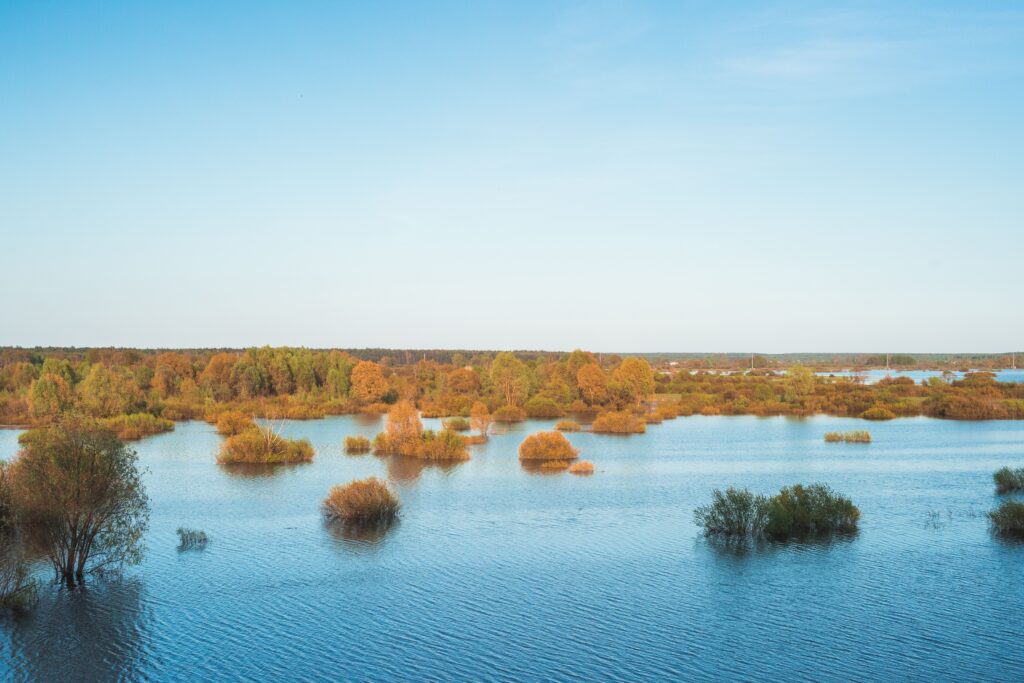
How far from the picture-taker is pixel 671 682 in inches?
684

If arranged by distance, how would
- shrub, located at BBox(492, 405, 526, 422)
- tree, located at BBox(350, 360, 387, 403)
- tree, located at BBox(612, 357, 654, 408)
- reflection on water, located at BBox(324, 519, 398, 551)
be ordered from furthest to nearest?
tree, located at BBox(350, 360, 387, 403) → tree, located at BBox(612, 357, 654, 408) → shrub, located at BBox(492, 405, 526, 422) → reflection on water, located at BBox(324, 519, 398, 551)

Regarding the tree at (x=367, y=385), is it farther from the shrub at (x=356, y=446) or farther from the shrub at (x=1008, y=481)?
the shrub at (x=1008, y=481)

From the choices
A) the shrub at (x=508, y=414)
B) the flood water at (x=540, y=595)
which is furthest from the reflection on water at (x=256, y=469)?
the shrub at (x=508, y=414)

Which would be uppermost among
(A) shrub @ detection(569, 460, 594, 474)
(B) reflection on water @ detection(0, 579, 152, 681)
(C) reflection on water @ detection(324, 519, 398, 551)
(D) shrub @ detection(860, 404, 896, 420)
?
(D) shrub @ detection(860, 404, 896, 420)

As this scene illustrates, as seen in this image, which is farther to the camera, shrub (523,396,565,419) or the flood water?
shrub (523,396,565,419)

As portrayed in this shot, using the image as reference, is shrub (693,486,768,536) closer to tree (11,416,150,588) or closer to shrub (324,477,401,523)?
shrub (324,477,401,523)

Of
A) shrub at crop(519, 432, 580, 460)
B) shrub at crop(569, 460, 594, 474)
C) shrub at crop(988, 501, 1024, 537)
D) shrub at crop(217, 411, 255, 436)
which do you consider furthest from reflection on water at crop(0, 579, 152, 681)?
shrub at crop(217, 411, 255, 436)

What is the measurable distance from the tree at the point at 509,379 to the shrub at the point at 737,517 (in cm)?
5653

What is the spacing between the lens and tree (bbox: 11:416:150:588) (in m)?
23.6

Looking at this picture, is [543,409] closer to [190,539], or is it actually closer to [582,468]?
[582,468]

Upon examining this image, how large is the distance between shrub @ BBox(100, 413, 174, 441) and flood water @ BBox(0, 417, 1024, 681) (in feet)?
85.5

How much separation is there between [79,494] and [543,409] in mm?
61202

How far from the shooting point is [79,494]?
929 inches

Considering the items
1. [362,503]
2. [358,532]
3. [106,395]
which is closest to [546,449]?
[362,503]
